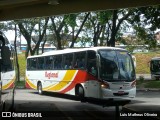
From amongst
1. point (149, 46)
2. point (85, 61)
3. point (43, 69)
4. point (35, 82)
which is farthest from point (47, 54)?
point (149, 46)

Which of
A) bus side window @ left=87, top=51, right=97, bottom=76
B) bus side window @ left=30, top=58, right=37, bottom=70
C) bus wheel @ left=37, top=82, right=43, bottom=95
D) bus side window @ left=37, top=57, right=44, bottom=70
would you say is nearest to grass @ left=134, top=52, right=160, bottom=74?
bus side window @ left=30, top=58, right=37, bottom=70

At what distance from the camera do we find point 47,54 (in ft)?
78.9

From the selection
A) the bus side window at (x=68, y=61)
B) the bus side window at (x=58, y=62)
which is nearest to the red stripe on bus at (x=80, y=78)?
the bus side window at (x=68, y=61)

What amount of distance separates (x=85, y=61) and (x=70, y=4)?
359 centimetres

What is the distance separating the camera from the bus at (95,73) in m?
17.1

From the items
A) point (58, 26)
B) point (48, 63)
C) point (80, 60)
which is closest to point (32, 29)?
point (58, 26)

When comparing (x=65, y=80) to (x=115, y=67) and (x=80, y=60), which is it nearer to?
(x=80, y=60)

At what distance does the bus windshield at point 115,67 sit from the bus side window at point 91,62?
505 mm

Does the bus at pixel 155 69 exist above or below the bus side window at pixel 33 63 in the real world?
below

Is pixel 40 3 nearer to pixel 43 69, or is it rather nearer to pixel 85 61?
pixel 85 61

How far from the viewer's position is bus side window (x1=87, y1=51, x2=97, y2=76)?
1789 centimetres

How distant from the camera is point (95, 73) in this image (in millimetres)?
17625

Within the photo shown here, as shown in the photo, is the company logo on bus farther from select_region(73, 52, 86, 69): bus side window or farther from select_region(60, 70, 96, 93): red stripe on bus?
select_region(73, 52, 86, 69): bus side window

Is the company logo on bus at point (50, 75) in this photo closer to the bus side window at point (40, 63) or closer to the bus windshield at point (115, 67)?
the bus side window at point (40, 63)
